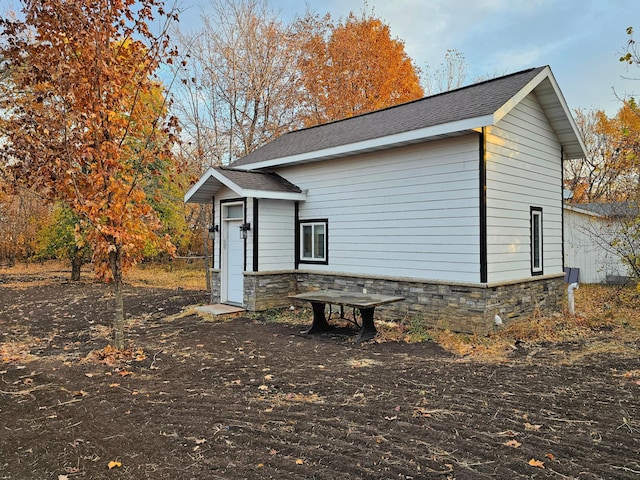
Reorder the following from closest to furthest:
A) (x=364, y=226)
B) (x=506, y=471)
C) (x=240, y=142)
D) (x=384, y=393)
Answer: (x=506, y=471) → (x=384, y=393) → (x=364, y=226) → (x=240, y=142)

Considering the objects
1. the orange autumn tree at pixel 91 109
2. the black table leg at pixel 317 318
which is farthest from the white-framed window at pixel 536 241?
the orange autumn tree at pixel 91 109

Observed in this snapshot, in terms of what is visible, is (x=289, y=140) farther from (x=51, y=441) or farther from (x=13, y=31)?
(x=51, y=441)

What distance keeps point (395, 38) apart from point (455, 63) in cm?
352

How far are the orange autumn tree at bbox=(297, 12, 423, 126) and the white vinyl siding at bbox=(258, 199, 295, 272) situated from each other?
11637mm

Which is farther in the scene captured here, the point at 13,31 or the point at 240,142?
the point at 240,142

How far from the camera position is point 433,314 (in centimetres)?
767

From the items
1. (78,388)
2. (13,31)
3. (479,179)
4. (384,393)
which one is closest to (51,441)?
(78,388)

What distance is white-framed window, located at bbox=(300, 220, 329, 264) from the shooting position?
9.90m

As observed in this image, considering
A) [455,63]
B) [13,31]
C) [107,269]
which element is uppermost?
[455,63]

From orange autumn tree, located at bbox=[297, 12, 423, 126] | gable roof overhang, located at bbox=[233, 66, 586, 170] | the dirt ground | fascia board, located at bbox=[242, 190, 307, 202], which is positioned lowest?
the dirt ground

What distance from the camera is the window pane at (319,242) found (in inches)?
394

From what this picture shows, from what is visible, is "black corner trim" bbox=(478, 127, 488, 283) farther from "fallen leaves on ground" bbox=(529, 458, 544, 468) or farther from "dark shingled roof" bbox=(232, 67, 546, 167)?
"fallen leaves on ground" bbox=(529, 458, 544, 468)

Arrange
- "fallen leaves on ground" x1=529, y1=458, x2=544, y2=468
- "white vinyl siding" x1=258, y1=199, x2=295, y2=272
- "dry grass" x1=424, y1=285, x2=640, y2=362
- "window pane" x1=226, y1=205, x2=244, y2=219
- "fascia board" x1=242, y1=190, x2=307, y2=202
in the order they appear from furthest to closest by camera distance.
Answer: "window pane" x1=226, y1=205, x2=244, y2=219 → "white vinyl siding" x1=258, y1=199, x2=295, y2=272 → "fascia board" x1=242, y1=190, x2=307, y2=202 → "dry grass" x1=424, y1=285, x2=640, y2=362 → "fallen leaves on ground" x1=529, y1=458, x2=544, y2=468

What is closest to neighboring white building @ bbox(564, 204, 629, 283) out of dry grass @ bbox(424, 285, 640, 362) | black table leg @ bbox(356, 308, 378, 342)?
dry grass @ bbox(424, 285, 640, 362)
